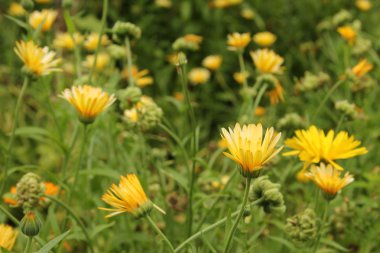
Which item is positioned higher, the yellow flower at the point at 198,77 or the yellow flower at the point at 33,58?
the yellow flower at the point at 33,58

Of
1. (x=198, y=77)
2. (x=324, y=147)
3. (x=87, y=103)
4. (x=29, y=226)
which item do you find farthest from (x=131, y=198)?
(x=198, y=77)

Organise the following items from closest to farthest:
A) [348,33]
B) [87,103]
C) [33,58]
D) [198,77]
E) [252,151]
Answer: [252,151], [87,103], [33,58], [348,33], [198,77]

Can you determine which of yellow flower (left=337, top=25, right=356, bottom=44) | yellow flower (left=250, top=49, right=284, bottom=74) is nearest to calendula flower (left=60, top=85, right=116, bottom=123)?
yellow flower (left=250, top=49, right=284, bottom=74)

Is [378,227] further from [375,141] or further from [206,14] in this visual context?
[206,14]

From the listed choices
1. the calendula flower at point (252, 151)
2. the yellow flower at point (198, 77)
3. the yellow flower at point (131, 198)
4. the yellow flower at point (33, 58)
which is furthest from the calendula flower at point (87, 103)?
the yellow flower at point (198, 77)

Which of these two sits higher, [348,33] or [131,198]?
[131,198]

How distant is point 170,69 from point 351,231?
1757mm

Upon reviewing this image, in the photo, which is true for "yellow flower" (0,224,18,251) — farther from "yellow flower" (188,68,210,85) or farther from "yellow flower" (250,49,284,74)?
"yellow flower" (188,68,210,85)

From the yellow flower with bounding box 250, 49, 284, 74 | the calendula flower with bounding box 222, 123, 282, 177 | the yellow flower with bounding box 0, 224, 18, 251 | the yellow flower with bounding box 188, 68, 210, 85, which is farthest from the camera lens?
the yellow flower with bounding box 188, 68, 210, 85

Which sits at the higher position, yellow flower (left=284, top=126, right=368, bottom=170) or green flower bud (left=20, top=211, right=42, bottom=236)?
green flower bud (left=20, top=211, right=42, bottom=236)

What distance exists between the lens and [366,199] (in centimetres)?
176

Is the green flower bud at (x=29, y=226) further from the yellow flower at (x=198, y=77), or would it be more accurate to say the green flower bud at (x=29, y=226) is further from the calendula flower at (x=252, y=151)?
the yellow flower at (x=198, y=77)

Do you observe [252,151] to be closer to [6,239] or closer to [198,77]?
[6,239]

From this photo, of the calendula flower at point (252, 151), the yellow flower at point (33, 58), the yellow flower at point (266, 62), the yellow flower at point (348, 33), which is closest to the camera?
the calendula flower at point (252, 151)
